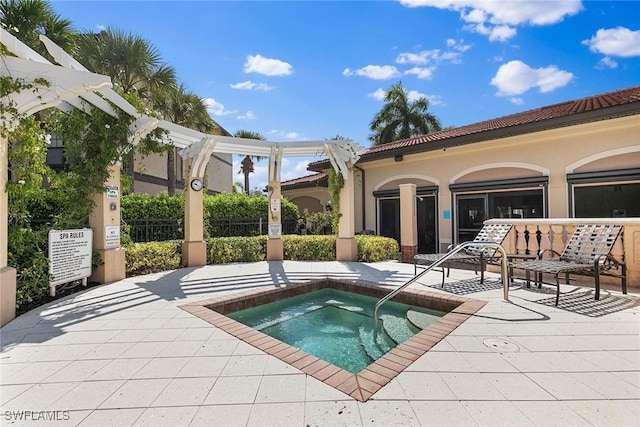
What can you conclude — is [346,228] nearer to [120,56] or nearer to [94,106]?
[94,106]

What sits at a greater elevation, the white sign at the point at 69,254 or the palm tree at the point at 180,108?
the palm tree at the point at 180,108

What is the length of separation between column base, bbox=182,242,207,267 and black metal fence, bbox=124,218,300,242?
936 mm

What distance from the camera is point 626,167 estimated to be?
298 inches

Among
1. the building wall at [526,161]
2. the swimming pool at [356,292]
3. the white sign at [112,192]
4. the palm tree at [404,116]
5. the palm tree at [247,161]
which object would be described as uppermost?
the palm tree at [404,116]

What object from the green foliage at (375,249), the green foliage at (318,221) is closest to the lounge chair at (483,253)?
the green foliage at (375,249)

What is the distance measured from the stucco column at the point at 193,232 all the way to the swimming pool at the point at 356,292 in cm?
376

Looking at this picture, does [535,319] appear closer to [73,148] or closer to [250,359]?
[250,359]

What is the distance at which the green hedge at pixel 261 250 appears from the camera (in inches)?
328

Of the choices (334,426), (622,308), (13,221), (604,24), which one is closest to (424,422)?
(334,426)

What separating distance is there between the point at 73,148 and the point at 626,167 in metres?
12.6

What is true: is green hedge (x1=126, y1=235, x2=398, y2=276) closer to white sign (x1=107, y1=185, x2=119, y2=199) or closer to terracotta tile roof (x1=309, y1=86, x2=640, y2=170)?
white sign (x1=107, y1=185, x2=119, y2=199)

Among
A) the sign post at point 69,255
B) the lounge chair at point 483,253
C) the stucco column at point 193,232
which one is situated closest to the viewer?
the sign post at point 69,255

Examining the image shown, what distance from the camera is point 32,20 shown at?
29.7ft

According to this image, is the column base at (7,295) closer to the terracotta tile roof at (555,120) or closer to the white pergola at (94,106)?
the white pergola at (94,106)
